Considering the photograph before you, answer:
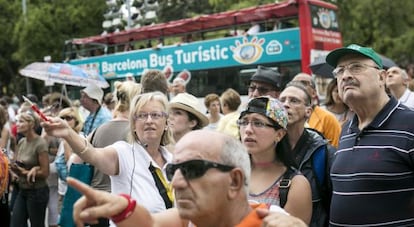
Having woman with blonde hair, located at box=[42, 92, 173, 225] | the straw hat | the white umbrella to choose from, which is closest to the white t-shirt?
woman with blonde hair, located at box=[42, 92, 173, 225]

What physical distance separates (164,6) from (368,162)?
108ft

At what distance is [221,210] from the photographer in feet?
7.14

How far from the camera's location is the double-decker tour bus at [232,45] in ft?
A: 49.8

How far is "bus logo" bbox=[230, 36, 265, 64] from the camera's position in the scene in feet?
52.0

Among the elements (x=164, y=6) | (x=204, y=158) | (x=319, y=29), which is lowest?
(x=204, y=158)

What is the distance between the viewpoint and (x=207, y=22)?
61.2 feet

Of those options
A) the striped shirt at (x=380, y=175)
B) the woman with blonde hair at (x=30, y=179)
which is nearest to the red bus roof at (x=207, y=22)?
the woman with blonde hair at (x=30, y=179)

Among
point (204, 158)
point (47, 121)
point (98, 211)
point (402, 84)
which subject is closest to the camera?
point (98, 211)

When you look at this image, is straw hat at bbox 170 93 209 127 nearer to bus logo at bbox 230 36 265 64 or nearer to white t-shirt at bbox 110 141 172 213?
white t-shirt at bbox 110 141 172 213

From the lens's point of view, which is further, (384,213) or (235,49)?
(235,49)

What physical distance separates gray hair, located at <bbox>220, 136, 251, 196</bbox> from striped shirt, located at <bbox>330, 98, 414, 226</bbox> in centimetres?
118

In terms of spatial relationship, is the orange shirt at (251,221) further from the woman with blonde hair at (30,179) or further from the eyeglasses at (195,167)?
the woman with blonde hair at (30,179)

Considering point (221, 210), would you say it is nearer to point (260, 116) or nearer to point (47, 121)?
point (260, 116)

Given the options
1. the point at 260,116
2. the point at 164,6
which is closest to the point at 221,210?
the point at 260,116
